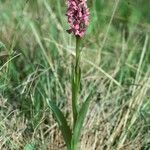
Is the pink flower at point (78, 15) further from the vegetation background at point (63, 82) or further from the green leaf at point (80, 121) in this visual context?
the vegetation background at point (63, 82)

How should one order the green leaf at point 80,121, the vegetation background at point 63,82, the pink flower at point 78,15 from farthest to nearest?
the vegetation background at point 63,82, the green leaf at point 80,121, the pink flower at point 78,15

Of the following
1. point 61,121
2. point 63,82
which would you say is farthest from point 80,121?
→ point 63,82

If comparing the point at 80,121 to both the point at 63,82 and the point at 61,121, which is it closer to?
the point at 61,121

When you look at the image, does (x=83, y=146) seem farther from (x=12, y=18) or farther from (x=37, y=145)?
(x=12, y=18)

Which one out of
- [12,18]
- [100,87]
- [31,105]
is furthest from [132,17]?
[31,105]

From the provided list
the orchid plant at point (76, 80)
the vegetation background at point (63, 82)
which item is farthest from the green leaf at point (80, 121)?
the vegetation background at point (63, 82)

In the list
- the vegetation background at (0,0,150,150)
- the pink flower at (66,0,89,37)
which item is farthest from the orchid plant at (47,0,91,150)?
the vegetation background at (0,0,150,150)

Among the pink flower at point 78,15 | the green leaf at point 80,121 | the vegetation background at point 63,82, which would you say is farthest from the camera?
the vegetation background at point 63,82

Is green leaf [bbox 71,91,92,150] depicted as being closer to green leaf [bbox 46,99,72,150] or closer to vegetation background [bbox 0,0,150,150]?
green leaf [bbox 46,99,72,150]
